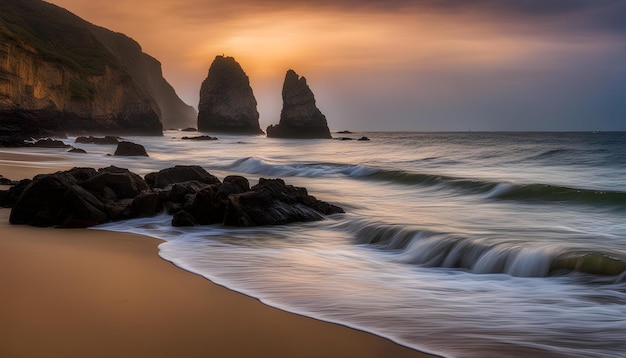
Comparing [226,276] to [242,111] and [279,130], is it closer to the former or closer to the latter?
[279,130]

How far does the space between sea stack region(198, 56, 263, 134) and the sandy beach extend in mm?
98262

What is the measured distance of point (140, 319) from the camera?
3.89 meters

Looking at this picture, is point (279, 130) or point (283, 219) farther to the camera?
point (279, 130)

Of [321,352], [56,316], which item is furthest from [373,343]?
[56,316]

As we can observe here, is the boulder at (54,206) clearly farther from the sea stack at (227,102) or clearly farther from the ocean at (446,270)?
the sea stack at (227,102)

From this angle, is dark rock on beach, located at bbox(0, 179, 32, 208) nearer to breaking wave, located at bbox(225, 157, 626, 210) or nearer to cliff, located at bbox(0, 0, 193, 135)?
breaking wave, located at bbox(225, 157, 626, 210)

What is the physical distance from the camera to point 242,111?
339 ft

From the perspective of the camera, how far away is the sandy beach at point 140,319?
11.2 ft

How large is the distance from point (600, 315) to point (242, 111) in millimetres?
100487

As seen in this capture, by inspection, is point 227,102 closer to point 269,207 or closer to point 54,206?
point 269,207

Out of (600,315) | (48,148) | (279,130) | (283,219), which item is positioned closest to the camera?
(600,315)

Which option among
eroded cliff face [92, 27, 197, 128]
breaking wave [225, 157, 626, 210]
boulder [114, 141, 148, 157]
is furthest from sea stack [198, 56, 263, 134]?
breaking wave [225, 157, 626, 210]

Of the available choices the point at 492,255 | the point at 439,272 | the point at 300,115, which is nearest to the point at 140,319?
the point at 439,272

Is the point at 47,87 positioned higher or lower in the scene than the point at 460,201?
higher
